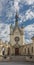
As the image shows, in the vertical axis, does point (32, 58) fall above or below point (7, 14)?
below

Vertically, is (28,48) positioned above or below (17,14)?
below

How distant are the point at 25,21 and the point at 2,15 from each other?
59cm

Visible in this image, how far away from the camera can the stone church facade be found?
6.19m

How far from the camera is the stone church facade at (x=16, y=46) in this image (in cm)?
619

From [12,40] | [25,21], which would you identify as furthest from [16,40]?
[25,21]

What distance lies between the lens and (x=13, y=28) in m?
6.30

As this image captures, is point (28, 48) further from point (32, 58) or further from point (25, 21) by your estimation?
point (25, 21)

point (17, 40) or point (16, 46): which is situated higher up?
point (17, 40)

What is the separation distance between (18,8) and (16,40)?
792mm

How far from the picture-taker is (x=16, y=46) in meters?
6.24

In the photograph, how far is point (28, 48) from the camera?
20.3 feet

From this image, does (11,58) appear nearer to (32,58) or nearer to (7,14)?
(32,58)

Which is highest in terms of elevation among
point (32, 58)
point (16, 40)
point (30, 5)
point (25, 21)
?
point (30, 5)

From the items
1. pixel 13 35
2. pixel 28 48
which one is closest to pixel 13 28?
pixel 13 35
